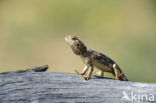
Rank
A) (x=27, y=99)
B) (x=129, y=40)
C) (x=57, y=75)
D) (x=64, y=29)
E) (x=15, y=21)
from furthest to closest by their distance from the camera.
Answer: (x=15, y=21) → (x=64, y=29) → (x=129, y=40) → (x=57, y=75) → (x=27, y=99)

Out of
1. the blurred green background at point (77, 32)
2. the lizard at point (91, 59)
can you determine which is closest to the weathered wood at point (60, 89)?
the lizard at point (91, 59)

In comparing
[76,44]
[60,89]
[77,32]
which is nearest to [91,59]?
[76,44]

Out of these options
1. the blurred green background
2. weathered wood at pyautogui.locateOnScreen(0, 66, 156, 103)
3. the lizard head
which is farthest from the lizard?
the blurred green background

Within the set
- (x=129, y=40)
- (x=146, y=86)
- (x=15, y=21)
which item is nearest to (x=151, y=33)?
(x=129, y=40)

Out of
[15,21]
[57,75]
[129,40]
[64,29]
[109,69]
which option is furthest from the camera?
[15,21]

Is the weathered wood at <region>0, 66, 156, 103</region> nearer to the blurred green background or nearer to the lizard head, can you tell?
the lizard head

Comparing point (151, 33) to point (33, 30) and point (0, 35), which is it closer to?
point (33, 30)

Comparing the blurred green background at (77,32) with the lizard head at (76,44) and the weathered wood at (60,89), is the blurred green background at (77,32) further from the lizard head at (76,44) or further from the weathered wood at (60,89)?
the weathered wood at (60,89)
